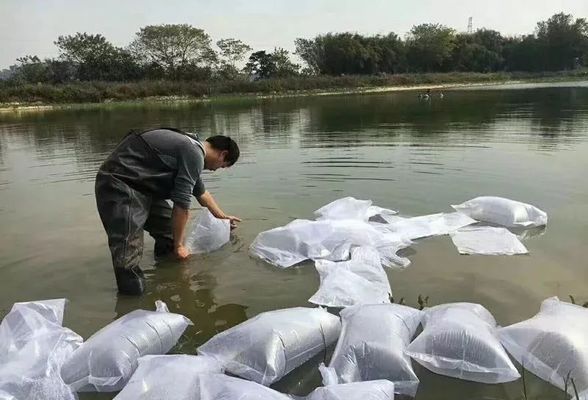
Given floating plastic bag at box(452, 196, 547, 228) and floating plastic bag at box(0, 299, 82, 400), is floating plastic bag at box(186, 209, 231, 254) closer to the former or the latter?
floating plastic bag at box(0, 299, 82, 400)

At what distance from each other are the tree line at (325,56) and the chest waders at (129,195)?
47322mm

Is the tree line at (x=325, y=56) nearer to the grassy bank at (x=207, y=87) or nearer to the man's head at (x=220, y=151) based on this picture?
the grassy bank at (x=207, y=87)

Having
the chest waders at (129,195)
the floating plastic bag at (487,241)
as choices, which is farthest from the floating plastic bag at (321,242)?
the chest waders at (129,195)

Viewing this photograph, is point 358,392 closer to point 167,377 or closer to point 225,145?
point 167,377

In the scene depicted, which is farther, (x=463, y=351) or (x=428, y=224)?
(x=428, y=224)

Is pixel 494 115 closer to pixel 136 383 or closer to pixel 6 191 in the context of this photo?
pixel 6 191

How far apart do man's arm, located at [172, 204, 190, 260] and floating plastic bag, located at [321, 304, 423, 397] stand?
174 cm

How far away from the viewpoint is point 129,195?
3.78 meters

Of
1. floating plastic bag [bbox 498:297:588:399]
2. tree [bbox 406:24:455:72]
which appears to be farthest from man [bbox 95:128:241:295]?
tree [bbox 406:24:455:72]

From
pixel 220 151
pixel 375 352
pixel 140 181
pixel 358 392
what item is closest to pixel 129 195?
pixel 140 181

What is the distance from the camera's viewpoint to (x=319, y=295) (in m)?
3.43

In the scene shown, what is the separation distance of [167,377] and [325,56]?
69554 millimetres

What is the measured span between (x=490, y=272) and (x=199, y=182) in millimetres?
2402

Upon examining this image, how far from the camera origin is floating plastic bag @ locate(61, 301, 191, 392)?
2.58 meters
